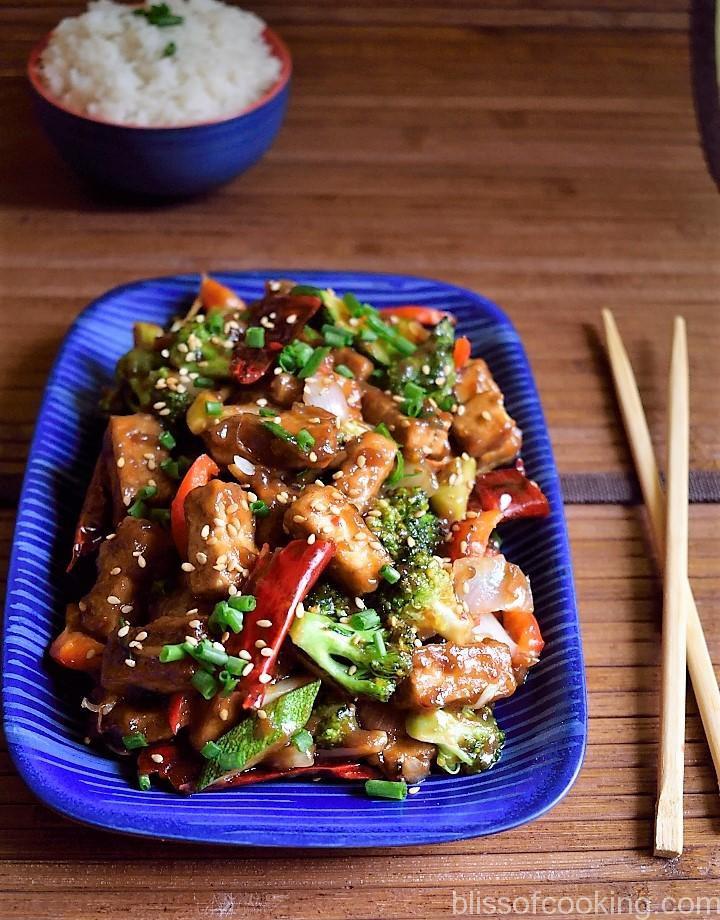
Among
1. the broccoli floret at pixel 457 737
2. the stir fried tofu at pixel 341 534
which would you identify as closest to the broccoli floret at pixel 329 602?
the stir fried tofu at pixel 341 534

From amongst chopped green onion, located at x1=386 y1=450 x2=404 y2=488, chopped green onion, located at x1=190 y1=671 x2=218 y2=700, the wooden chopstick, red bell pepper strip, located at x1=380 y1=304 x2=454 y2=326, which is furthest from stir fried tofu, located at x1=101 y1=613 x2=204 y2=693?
red bell pepper strip, located at x1=380 y1=304 x2=454 y2=326

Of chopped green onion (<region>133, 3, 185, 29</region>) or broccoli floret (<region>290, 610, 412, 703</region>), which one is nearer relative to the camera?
broccoli floret (<region>290, 610, 412, 703</region>)

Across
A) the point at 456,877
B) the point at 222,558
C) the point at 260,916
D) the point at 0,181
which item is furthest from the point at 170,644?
the point at 0,181

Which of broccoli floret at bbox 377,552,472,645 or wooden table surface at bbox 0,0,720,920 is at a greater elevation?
broccoli floret at bbox 377,552,472,645

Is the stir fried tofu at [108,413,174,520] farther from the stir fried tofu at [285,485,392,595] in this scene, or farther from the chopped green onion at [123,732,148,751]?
the chopped green onion at [123,732,148,751]

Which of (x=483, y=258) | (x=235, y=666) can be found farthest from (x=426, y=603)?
(x=483, y=258)
